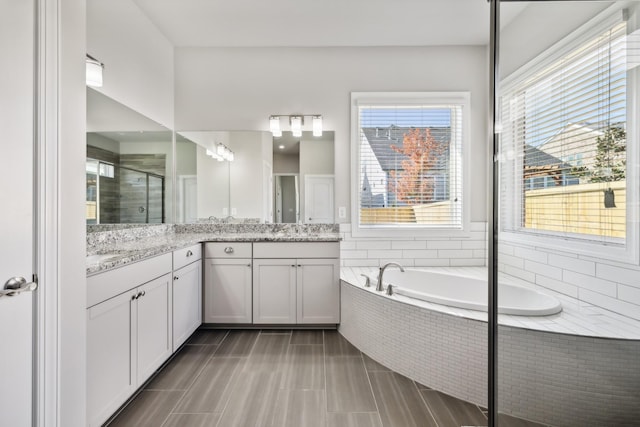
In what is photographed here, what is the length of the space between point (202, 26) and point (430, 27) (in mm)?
2104

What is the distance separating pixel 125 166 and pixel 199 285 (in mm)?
1163

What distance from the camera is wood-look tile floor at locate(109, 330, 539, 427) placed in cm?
171

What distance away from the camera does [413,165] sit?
3.35m

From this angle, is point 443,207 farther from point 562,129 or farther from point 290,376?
point 562,129

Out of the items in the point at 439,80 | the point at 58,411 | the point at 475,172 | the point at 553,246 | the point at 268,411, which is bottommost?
the point at 268,411

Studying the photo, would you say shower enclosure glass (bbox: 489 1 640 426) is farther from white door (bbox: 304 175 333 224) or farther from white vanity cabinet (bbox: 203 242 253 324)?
white door (bbox: 304 175 333 224)

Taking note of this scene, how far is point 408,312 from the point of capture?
2.17m

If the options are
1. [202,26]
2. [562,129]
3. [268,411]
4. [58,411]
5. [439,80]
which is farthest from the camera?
[439,80]

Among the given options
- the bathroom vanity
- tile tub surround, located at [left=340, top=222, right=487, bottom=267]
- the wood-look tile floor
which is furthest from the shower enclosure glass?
tile tub surround, located at [left=340, top=222, right=487, bottom=267]

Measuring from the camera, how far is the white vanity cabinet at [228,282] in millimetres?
2918

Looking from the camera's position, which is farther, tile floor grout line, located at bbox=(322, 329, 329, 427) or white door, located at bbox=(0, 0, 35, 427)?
tile floor grout line, located at bbox=(322, 329, 329, 427)

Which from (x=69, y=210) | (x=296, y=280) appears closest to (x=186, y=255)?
(x=296, y=280)

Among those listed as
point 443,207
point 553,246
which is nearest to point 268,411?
point 553,246

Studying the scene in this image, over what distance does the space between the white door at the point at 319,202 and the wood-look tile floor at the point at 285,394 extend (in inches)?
50.7
